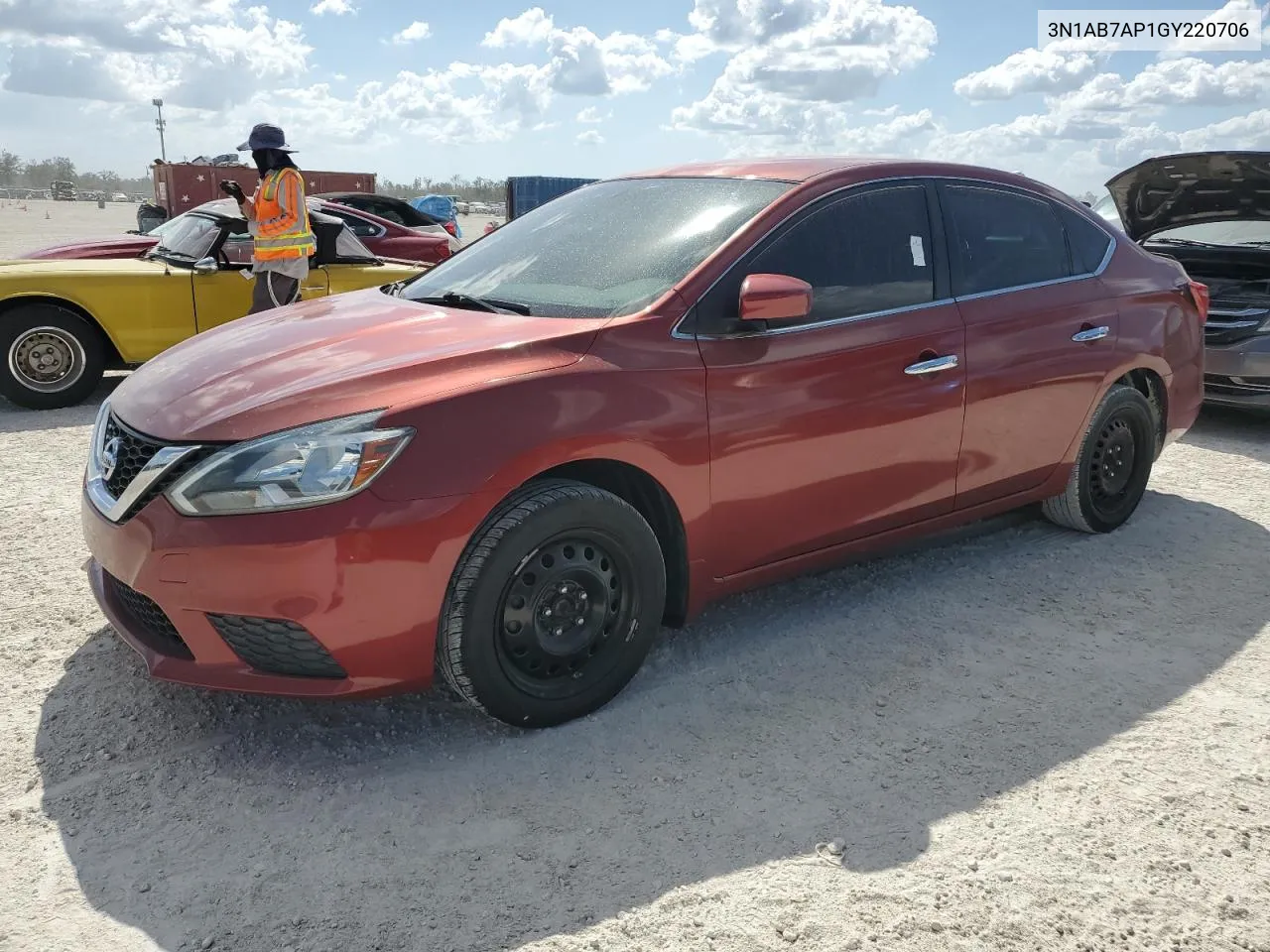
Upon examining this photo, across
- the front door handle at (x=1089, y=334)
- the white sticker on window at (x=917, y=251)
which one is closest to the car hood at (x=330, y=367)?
the white sticker on window at (x=917, y=251)

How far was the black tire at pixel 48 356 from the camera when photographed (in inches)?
277

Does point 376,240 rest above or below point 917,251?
above

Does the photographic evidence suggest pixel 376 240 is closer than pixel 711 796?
No

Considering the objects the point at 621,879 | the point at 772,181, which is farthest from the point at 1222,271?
the point at 621,879

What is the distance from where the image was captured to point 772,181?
3.66 meters

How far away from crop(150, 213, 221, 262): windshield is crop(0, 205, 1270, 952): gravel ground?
4.12 metres

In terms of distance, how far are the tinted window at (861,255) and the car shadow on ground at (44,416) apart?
188 inches

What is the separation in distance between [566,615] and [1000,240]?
2.43 metres

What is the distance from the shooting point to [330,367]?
2.94m

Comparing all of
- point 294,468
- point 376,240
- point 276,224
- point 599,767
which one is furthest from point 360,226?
point 599,767


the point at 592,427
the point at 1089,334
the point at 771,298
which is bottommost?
the point at 592,427

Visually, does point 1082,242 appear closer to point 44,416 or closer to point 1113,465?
point 1113,465

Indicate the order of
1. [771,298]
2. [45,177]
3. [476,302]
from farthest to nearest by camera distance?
[45,177] < [476,302] < [771,298]

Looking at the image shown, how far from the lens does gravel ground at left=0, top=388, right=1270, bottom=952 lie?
2303 mm
